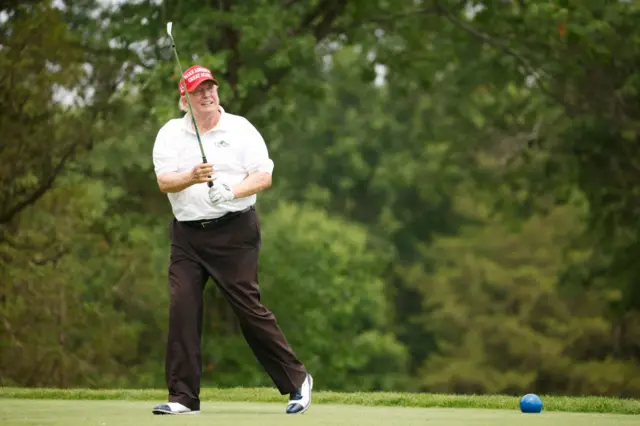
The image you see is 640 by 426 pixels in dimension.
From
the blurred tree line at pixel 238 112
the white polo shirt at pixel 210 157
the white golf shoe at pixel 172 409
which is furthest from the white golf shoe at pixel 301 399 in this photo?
the blurred tree line at pixel 238 112

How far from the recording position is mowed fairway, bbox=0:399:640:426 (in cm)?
652

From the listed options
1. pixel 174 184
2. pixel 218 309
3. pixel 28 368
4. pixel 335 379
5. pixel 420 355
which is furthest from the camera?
pixel 420 355

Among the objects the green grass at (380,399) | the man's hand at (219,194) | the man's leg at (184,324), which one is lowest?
the green grass at (380,399)

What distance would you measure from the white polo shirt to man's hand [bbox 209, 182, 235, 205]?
14cm

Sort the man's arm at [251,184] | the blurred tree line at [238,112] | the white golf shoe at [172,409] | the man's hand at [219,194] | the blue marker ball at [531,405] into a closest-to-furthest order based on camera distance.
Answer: the white golf shoe at [172,409], the man's hand at [219,194], the man's arm at [251,184], the blue marker ball at [531,405], the blurred tree line at [238,112]

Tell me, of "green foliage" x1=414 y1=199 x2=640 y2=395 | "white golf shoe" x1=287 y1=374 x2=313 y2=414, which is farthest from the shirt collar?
"green foliage" x1=414 y1=199 x2=640 y2=395

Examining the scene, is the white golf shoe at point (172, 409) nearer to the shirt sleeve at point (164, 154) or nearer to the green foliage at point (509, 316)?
the shirt sleeve at point (164, 154)

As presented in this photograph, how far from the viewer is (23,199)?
1912 centimetres

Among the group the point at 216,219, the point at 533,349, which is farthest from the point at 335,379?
the point at 216,219

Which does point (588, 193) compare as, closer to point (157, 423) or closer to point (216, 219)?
point (216, 219)

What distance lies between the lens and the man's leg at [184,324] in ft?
24.8

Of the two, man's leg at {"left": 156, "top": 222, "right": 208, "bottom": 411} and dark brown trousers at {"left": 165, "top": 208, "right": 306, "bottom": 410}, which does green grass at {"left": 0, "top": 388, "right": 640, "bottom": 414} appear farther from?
man's leg at {"left": 156, "top": 222, "right": 208, "bottom": 411}

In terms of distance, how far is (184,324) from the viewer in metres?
7.67

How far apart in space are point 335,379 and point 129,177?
625 inches
